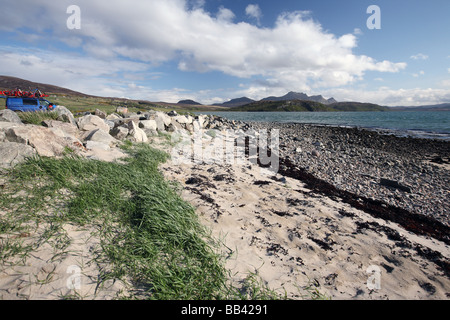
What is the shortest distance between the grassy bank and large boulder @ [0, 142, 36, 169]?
0.29m

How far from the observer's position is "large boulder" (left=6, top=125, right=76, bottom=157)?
5.41 m

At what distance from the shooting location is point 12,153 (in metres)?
4.77

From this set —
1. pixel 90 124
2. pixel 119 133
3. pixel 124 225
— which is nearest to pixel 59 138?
pixel 119 133

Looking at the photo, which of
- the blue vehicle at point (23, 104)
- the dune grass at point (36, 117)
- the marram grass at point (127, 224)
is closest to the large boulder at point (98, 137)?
the dune grass at point (36, 117)

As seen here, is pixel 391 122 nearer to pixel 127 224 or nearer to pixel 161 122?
pixel 161 122

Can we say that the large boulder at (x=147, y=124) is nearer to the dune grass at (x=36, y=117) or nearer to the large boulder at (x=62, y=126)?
the large boulder at (x=62, y=126)

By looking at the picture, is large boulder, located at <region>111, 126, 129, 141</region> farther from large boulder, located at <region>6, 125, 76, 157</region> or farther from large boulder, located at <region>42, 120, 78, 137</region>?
large boulder, located at <region>6, 125, 76, 157</region>

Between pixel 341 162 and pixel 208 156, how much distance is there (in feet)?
27.1

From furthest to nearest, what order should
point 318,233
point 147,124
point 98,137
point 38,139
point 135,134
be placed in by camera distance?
point 147,124, point 135,134, point 98,137, point 38,139, point 318,233

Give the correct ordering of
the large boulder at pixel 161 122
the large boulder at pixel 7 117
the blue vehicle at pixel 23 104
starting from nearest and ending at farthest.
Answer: the large boulder at pixel 7 117 → the large boulder at pixel 161 122 → the blue vehicle at pixel 23 104

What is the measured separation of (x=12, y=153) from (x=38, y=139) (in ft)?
3.25

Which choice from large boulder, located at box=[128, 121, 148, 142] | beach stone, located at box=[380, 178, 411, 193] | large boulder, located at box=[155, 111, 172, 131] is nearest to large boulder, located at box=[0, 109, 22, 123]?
large boulder, located at box=[128, 121, 148, 142]

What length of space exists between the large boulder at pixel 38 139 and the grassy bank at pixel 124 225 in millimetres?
887

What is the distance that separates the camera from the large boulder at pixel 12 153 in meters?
4.56
